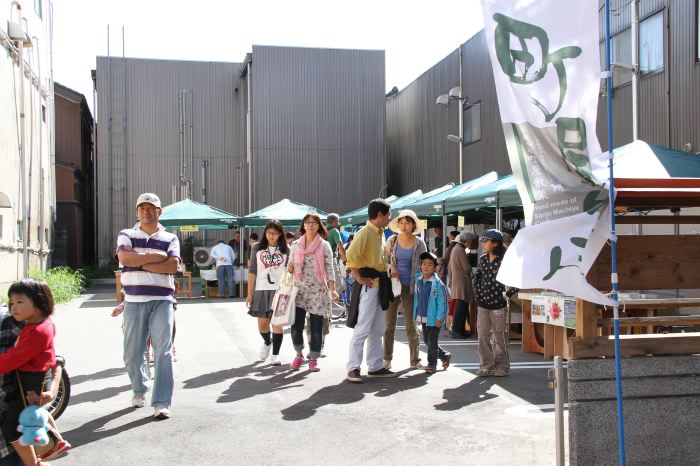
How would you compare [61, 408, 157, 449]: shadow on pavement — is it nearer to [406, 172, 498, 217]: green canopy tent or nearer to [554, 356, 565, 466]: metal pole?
[554, 356, 565, 466]: metal pole

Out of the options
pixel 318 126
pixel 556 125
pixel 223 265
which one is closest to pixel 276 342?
pixel 556 125

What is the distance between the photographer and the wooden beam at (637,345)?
415 centimetres

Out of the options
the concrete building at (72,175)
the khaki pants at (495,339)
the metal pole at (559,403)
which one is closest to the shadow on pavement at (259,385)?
the khaki pants at (495,339)

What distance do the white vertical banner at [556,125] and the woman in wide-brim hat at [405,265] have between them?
435 centimetres

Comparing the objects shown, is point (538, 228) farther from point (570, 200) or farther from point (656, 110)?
point (656, 110)

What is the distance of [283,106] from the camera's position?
29281 millimetres

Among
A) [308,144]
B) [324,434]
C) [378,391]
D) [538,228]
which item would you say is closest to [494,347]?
[378,391]

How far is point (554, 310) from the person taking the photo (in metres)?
8.88

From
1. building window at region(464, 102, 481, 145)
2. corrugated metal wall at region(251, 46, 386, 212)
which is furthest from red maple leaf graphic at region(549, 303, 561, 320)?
corrugated metal wall at region(251, 46, 386, 212)

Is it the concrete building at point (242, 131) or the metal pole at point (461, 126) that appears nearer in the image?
the metal pole at point (461, 126)

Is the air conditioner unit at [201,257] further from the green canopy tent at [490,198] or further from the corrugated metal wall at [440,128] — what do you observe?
the green canopy tent at [490,198]

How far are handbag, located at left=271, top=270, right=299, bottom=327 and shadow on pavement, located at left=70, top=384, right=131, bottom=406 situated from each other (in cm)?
182

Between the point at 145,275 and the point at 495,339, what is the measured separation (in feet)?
12.9

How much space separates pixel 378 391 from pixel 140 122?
2489cm
